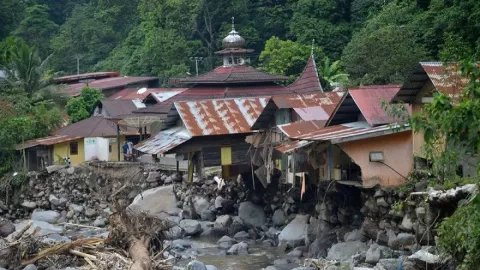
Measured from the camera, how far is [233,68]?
39.3 m

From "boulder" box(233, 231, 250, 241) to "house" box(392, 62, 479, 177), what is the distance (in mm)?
7204

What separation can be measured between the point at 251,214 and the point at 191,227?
2.00 m

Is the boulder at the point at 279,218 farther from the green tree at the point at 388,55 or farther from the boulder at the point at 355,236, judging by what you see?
the green tree at the point at 388,55

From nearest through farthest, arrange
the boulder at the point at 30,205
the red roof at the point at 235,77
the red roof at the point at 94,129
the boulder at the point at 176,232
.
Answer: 1. the boulder at the point at 176,232
2. the boulder at the point at 30,205
3. the red roof at the point at 235,77
4. the red roof at the point at 94,129

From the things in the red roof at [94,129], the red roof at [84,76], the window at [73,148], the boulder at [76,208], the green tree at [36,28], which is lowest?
the boulder at [76,208]

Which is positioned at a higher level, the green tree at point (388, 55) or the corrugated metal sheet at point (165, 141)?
the green tree at point (388, 55)

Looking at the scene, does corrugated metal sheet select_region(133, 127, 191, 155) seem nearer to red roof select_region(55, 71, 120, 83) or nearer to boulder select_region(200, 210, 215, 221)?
boulder select_region(200, 210, 215, 221)

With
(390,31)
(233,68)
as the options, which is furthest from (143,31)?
(390,31)

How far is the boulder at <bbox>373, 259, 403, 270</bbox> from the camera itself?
1905cm

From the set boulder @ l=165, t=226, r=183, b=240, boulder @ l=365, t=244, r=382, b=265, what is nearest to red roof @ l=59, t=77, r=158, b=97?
boulder @ l=165, t=226, r=183, b=240

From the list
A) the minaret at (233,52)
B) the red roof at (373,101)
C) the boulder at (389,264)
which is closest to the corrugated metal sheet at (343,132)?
the red roof at (373,101)

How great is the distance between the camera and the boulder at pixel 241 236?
2824 centimetres

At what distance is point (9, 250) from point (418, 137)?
Answer: 31.0 ft

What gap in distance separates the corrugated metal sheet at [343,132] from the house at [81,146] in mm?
14195
